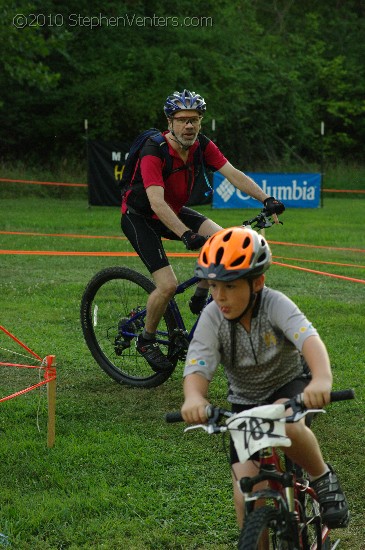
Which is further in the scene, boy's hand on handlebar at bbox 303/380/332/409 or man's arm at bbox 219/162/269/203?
man's arm at bbox 219/162/269/203

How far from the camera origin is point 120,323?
24.3 feet

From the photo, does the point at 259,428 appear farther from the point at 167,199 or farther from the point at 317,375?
the point at 167,199

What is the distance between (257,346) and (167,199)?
10.5 ft

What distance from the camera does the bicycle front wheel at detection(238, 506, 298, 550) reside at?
3.14 m

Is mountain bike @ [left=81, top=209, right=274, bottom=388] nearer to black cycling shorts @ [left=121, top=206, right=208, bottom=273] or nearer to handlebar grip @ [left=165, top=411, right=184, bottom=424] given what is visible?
black cycling shorts @ [left=121, top=206, right=208, bottom=273]

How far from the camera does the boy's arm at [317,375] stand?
326 cm

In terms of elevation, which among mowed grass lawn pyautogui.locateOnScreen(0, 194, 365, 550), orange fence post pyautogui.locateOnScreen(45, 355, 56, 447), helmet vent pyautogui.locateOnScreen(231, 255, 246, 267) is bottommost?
mowed grass lawn pyautogui.locateOnScreen(0, 194, 365, 550)

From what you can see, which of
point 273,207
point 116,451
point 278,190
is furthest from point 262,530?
point 278,190

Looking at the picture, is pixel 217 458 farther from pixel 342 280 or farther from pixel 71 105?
pixel 71 105

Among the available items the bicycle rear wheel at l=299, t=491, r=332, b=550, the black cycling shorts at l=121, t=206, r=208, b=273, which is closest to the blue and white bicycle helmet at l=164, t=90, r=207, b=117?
the black cycling shorts at l=121, t=206, r=208, b=273

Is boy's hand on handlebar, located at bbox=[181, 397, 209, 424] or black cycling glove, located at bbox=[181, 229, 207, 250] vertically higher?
black cycling glove, located at bbox=[181, 229, 207, 250]

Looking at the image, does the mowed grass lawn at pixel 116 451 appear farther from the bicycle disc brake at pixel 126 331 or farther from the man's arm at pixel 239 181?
the man's arm at pixel 239 181

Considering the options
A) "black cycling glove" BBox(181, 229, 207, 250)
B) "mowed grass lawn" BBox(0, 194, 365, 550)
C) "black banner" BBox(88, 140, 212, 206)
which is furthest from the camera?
"black banner" BBox(88, 140, 212, 206)

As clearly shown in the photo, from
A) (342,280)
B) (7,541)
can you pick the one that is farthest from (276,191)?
(7,541)
